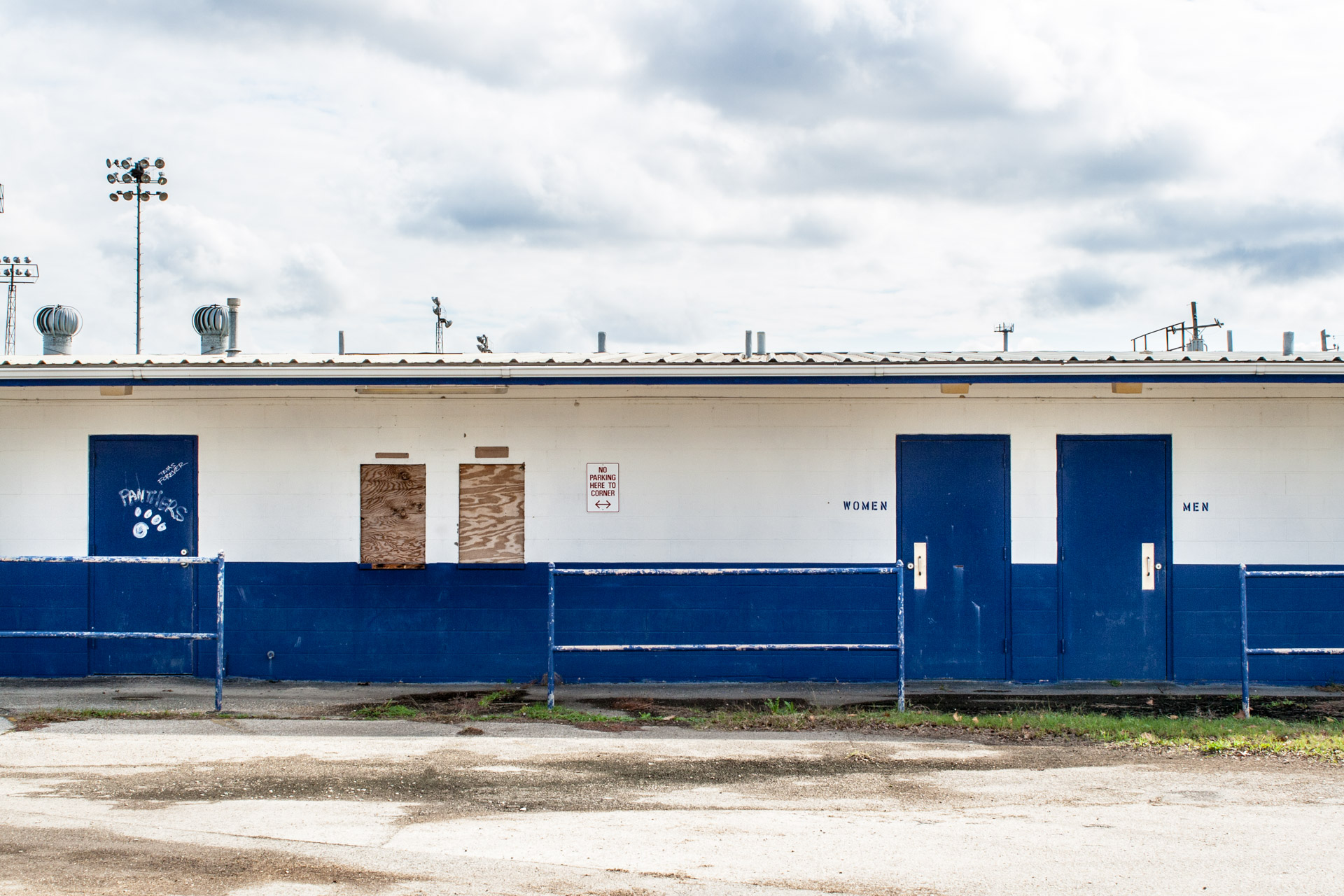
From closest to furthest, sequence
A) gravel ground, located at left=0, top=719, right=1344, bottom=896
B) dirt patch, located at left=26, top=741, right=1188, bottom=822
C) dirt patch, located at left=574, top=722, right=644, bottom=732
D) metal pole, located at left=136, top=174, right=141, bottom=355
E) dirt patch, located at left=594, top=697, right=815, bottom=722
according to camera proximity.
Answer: gravel ground, located at left=0, top=719, right=1344, bottom=896
dirt patch, located at left=26, top=741, right=1188, bottom=822
dirt patch, located at left=574, top=722, right=644, bottom=732
dirt patch, located at left=594, top=697, right=815, bottom=722
metal pole, located at left=136, top=174, right=141, bottom=355

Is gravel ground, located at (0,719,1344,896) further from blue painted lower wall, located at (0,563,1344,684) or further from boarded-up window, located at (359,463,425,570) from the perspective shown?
Result: boarded-up window, located at (359,463,425,570)

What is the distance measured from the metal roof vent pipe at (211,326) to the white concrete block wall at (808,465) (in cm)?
314

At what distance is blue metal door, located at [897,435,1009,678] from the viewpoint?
1022 centimetres

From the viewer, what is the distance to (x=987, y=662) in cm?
1022

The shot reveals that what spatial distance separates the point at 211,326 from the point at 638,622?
710cm

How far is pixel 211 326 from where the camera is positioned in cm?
1328

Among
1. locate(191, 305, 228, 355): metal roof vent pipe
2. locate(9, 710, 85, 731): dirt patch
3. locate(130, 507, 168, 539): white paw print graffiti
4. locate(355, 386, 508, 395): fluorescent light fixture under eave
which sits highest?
locate(191, 305, 228, 355): metal roof vent pipe

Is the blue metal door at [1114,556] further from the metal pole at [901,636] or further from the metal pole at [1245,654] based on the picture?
the metal pole at [901,636]

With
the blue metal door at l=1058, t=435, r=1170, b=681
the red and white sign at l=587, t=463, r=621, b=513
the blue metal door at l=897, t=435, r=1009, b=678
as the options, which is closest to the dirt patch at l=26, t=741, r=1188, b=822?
the blue metal door at l=897, t=435, r=1009, b=678

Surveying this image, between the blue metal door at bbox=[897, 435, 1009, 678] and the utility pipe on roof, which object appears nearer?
the blue metal door at bbox=[897, 435, 1009, 678]

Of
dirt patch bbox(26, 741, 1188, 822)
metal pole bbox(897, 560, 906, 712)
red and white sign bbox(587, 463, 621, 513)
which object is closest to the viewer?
dirt patch bbox(26, 741, 1188, 822)

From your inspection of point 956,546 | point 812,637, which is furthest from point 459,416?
point 956,546

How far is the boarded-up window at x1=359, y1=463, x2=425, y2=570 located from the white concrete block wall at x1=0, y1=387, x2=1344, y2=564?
12 cm

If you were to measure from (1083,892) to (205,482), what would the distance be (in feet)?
28.7
